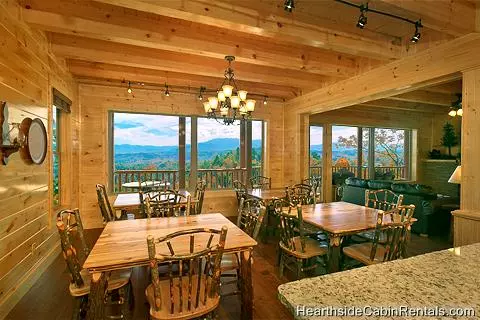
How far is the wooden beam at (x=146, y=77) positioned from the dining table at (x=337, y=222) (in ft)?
10.1

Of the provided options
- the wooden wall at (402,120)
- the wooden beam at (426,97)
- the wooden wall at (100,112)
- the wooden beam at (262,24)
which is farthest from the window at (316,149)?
the wooden beam at (262,24)

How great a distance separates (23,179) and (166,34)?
215 cm

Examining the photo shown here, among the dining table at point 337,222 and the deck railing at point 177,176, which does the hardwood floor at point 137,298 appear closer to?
the dining table at point 337,222

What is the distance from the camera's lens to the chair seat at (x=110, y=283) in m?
1.81

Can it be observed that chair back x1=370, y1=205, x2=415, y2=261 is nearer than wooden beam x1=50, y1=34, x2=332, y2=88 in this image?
Yes

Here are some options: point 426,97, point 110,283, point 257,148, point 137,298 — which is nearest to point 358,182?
point 257,148

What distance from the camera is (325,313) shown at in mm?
738

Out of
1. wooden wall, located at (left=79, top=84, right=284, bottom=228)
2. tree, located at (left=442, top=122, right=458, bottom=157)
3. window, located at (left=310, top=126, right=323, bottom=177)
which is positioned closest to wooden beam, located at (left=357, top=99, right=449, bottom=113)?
tree, located at (left=442, top=122, right=458, bottom=157)

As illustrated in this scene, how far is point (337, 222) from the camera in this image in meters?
2.61

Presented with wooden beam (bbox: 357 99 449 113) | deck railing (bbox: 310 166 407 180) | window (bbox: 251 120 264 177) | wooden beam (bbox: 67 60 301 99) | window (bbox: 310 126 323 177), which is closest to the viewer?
wooden beam (bbox: 67 60 301 99)

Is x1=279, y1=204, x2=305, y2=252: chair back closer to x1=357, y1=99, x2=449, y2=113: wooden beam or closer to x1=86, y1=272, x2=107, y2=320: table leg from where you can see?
x1=86, y1=272, x2=107, y2=320: table leg

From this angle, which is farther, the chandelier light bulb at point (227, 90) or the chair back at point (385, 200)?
the chandelier light bulb at point (227, 90)

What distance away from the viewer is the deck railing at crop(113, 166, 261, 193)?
5641 mm

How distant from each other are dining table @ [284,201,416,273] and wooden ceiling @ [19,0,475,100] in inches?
77.6
